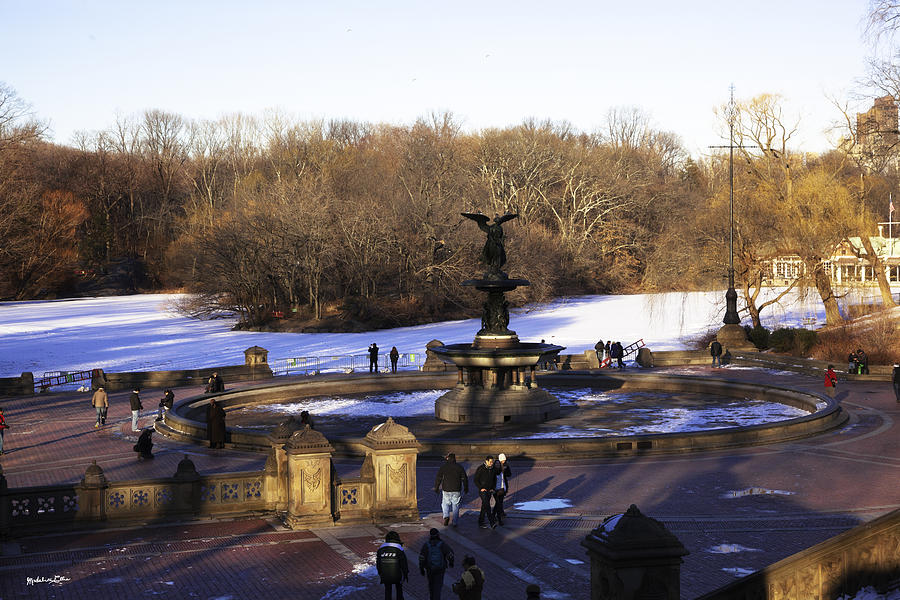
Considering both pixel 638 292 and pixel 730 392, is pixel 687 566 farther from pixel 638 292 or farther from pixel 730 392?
pixel 638 292

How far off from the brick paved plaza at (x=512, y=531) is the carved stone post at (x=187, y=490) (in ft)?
1.20

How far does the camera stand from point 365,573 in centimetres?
1271

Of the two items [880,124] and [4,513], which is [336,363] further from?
[4,513]

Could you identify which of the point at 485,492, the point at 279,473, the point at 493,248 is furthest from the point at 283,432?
the point at 493,248

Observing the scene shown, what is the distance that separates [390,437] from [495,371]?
11083mm

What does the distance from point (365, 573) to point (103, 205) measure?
11494 cm

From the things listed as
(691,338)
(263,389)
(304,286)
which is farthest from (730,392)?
(304,286)

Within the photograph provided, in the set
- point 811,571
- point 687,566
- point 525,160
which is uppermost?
point 525,160

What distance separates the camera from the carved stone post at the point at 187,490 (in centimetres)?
1590

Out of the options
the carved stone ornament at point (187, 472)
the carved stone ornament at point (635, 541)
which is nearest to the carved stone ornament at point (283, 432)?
the carved stone ornament at point (187, 472)

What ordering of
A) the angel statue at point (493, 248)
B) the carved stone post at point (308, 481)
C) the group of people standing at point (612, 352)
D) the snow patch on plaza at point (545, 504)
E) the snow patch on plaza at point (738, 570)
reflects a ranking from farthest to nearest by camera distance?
the group of people standing at point (612, 352) < the angel statue at point (493, 248) < the snow patch on plaza at point (545, 504) < the carved stone post at point (308, 481) < the snow patch on plaza at point (738, 570)

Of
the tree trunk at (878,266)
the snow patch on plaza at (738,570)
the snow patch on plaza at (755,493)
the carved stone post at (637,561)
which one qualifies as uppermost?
the tree trunk at (878,266)

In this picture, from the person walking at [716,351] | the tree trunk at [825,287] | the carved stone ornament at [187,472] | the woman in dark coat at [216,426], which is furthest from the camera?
the tree trunk at [825,287]

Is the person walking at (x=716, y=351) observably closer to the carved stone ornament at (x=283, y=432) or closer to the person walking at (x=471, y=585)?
the carved stone ornament at (x=283, y=432)
